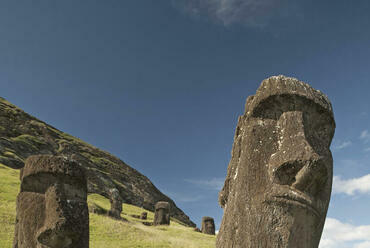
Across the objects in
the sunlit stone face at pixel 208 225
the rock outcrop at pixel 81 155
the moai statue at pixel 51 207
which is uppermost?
the rock outcrop at pixel 81 155

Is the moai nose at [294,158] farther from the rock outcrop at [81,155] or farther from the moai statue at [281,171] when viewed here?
the rock outcrop at [81,155]

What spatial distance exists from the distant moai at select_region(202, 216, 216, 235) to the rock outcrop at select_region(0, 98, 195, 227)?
2852 cm

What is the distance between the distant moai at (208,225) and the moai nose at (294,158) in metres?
32.0

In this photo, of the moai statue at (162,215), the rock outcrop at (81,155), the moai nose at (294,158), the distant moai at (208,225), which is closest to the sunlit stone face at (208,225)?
the distant moai at (208,225)

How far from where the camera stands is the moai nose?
4.32m

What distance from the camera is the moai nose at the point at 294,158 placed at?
170 inches

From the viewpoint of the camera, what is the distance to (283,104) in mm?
5004

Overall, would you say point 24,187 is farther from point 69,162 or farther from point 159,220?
point 159,220

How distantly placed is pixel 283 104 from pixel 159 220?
3222cm

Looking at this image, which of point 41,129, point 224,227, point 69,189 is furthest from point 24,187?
point 41,129

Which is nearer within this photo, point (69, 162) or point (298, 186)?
point (298, 186)

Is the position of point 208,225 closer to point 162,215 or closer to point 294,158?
point 162,215

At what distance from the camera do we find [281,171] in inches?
178

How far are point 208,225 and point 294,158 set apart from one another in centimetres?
3245
